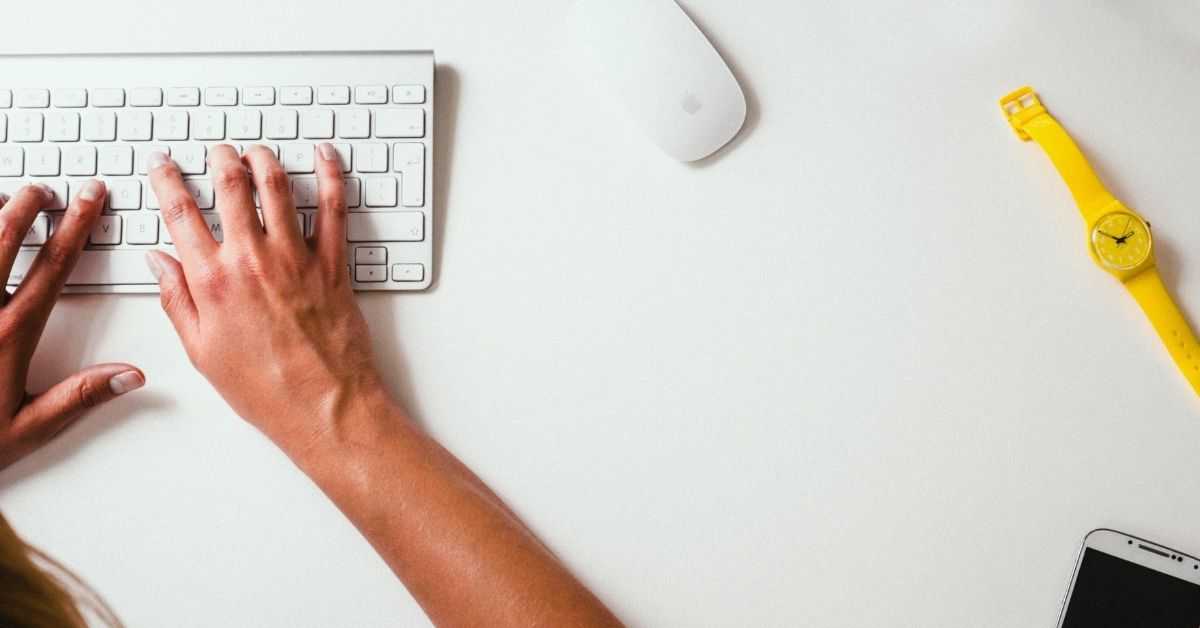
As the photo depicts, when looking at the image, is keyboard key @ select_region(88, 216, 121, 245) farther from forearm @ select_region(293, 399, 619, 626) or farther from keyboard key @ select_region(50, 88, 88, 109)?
forearm @ select_region(293, 399, 619, 626)

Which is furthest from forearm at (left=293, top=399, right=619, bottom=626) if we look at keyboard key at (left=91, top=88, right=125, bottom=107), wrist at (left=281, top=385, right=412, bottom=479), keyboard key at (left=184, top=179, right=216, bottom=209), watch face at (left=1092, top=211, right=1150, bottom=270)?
watch face at (left=1092, top=211, right=1150, bottom=270)

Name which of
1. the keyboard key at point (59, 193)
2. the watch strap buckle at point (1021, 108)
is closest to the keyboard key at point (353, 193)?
the keyboard key at point (59, 193)

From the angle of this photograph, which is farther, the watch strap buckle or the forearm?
the watch strap buckle

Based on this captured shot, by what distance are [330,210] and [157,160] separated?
0.14 m

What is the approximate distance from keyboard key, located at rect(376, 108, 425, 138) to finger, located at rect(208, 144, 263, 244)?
0.36 feet

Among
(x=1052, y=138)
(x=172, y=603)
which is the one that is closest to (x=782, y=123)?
(x=1052, y=138)

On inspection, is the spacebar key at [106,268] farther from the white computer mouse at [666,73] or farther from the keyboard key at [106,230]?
the white computer mouse at [666,73]

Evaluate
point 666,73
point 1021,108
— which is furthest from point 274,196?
point 1021,108

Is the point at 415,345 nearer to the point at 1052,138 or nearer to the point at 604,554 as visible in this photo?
the point at 604,554

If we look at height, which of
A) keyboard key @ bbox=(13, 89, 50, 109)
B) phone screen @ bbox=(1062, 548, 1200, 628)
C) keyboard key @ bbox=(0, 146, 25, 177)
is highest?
keyboard key @ bbox=(13, 89, 50, 109)

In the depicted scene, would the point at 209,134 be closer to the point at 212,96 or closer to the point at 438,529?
the point at 212,96

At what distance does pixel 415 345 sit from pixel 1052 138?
1.85 ft

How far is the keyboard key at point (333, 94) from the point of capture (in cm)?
63

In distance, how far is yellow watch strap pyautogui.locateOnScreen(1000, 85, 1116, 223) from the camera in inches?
25.5
